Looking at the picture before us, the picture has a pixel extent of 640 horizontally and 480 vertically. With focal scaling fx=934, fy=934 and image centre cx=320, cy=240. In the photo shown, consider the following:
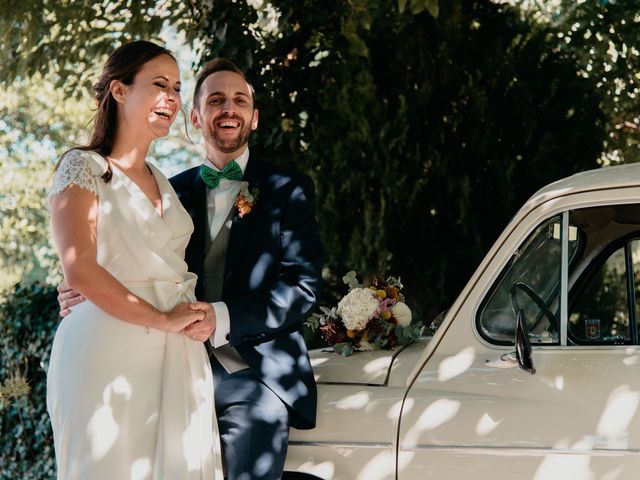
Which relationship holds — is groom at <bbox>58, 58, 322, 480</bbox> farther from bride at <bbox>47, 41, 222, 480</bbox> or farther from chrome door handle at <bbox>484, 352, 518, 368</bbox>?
chrome door handle at <bbox>484, 352, 518, 368</bbox>

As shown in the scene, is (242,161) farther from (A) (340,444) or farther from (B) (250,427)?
(A) (340,444)

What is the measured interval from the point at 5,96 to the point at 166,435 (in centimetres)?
1329

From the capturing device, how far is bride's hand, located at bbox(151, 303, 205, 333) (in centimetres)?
342

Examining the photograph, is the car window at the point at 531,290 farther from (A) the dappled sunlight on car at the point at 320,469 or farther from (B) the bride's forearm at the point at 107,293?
(B) the bride's forearm at the point at 107,293

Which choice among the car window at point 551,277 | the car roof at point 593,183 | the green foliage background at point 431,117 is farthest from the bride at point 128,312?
the green foliage background at point 431,117

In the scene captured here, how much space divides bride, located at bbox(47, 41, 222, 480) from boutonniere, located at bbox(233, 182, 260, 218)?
0.81 ft

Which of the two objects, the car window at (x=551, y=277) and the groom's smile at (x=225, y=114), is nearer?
the car window at (x=551, y=277)

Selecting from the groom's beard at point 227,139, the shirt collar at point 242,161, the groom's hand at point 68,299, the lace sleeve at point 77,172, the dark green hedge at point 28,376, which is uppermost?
the groom's beard at point 227,139

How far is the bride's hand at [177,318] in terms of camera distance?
11.2 ft

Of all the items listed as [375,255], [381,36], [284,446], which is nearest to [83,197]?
[284,446]

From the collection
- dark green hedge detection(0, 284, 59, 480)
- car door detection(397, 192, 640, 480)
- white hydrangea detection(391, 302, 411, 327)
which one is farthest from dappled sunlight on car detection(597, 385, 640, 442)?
dark green hedge detection(0, 284, 59, 480)

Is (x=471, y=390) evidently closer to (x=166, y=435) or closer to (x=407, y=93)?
(x=166, y=435)

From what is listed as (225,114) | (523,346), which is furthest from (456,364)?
(225,114)

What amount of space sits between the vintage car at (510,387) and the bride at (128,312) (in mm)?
515
